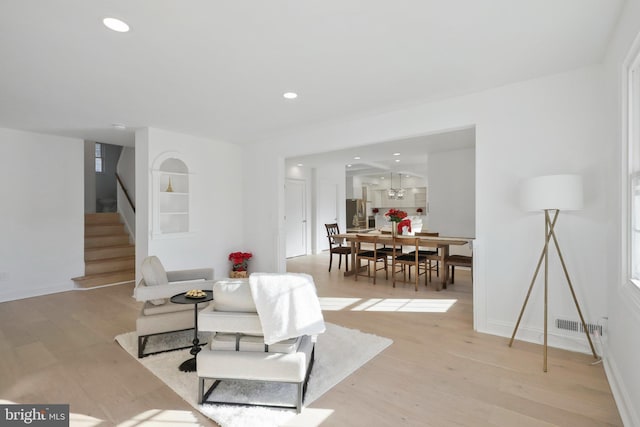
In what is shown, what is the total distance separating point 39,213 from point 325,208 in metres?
6.59

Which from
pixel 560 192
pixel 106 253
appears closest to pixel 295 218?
pixel 106 253

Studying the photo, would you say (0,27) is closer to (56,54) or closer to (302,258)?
(56,54)

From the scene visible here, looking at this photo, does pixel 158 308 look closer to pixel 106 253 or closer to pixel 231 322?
pixel 231 322

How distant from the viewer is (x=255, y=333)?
2133 mm

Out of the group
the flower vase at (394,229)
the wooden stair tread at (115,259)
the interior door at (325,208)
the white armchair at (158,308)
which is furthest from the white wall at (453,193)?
the wooden stair tread at (115,259)

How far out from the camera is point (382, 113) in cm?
422

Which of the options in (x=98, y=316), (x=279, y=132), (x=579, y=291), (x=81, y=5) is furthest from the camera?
(x=279, y=132)

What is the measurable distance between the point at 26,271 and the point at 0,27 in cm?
420

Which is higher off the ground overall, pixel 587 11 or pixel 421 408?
pixel 587 11

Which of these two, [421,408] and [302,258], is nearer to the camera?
[421,408]

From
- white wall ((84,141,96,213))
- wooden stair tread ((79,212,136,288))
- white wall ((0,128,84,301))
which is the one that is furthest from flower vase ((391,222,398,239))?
white wall ((84,141,96,213))

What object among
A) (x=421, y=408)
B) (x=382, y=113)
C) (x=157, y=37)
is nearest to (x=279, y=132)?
(x=382, y=113)

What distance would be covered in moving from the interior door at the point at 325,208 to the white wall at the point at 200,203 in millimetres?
3708

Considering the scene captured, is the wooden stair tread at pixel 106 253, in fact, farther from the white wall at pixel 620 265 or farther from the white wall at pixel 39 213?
the white wall at pixel 620 265
